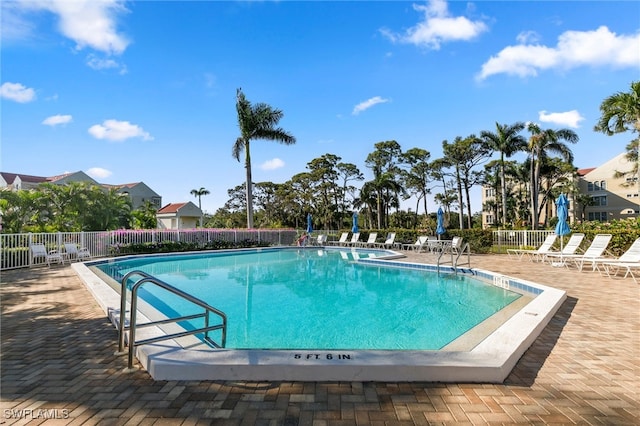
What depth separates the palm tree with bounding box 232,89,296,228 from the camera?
2199 cm

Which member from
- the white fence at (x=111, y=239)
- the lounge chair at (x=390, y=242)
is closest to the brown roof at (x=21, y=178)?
the white fence at (x=111, y=239)

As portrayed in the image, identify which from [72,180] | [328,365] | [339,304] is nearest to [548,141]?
[339,304]

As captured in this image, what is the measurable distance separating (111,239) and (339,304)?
12.7m

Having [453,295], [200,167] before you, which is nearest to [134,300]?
[453,295]

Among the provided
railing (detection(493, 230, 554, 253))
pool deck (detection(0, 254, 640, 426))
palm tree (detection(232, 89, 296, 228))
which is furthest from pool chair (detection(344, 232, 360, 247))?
pool deck (detection(0, 254, 640, 426))

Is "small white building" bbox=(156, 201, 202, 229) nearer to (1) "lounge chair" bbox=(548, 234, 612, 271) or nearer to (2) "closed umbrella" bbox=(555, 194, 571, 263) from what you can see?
(2) "closed umbrella" bbox=(555, 194, 571, 263)

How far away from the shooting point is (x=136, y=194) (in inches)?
1528

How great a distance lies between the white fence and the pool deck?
8.68 meters

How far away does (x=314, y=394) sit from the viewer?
244 centimetres

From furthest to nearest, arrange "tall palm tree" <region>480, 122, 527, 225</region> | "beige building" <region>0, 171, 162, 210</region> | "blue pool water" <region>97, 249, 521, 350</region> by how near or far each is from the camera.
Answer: "beige building" <region>0, 171, 162, 210</region>, "tall palm tree" <region>480, 122, 527, 225</region>, "blue pool water" <region>97, 249, 521, 350</region>

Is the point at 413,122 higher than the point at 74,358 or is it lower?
higher

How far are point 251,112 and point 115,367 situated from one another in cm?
2102

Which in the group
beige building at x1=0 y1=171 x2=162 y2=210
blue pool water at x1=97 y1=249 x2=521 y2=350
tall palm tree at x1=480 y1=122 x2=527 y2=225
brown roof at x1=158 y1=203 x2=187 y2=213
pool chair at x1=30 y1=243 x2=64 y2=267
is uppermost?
tall palm tree at x1=480 y1=122 x2=527 y2=225

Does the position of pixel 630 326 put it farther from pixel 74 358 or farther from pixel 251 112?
pixel 251 112
